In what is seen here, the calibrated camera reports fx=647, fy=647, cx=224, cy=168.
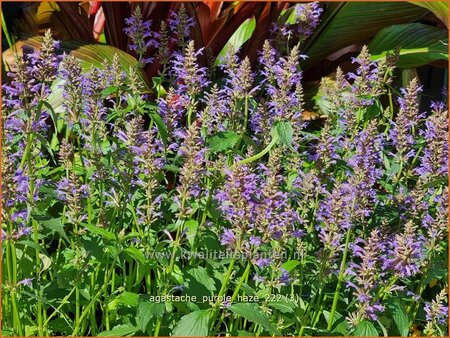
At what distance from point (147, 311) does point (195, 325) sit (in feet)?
0.64

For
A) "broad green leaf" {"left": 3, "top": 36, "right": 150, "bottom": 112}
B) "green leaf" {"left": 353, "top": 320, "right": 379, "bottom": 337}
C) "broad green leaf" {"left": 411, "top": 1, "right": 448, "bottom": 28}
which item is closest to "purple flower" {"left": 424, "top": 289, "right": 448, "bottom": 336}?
"green leaf" {"left": 353, "top": 320, "right": 379, "bottom": 337}

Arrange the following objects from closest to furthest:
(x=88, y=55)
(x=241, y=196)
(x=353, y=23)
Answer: (x=241, y=196), (x=88, y=55), (x=353, y=23)

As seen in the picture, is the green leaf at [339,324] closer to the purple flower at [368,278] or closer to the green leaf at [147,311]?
the purple flower at [368,278]

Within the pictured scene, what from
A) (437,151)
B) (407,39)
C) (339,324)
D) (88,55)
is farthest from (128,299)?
(407,39)

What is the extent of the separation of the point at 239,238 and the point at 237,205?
0.12 m

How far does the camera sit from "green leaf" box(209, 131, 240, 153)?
2.38 meters

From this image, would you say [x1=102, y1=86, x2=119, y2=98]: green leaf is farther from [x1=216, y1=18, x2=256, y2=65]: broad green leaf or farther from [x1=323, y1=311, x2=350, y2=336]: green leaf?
[x1=216, y1=18, x2=256, y2=65]: broad green leaf

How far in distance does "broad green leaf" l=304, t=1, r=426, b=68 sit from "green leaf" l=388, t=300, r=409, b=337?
94.7 inches

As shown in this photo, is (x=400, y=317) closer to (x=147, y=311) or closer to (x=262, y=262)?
(x=262, y=262)

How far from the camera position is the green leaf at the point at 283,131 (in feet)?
7.54

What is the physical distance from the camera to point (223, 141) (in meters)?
2.43

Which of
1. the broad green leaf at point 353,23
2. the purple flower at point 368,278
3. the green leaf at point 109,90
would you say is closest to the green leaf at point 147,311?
the purple flower at point 368,278

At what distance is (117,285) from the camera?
2.82 metres

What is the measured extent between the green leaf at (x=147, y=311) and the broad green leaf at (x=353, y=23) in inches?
106
